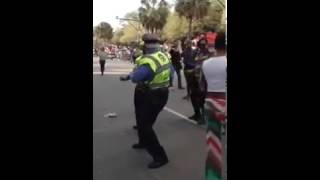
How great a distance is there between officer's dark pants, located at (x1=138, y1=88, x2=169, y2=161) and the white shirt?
3.69ft

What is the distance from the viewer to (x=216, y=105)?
16.5 ft

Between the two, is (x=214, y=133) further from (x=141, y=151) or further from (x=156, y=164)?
(x=141, y=151)

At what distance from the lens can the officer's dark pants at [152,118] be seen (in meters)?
6.34

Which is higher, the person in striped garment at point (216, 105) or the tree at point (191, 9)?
the tree at point (191, 9)

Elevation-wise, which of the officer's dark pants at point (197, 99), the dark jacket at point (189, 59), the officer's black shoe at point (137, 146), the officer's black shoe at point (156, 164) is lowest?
the officer's black shoe at point (156, 164)

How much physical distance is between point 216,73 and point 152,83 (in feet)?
3.96

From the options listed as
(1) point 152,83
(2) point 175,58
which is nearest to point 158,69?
Answer: (1) point 152,83

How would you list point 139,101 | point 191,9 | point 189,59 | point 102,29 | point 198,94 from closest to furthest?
point 139,101 < point 102,29 < point 198,94 < point 189,59 < point 191,9

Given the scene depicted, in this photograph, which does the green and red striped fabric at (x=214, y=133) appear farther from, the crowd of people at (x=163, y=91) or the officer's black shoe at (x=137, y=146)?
the officer's black shoe at (x=137, y=146)

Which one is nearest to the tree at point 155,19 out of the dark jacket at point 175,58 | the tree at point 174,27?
the tree at point 174,27
